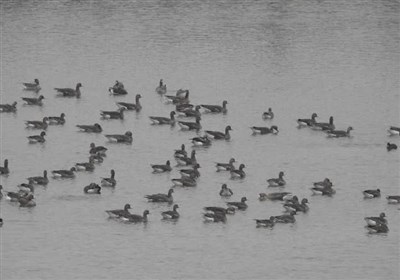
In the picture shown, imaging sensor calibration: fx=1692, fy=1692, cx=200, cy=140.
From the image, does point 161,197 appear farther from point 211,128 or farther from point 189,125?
point 211,128

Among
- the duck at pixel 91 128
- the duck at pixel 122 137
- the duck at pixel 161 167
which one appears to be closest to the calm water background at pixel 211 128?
the duck at pixel 161 167

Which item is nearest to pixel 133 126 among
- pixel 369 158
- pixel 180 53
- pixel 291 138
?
pixel 291 138

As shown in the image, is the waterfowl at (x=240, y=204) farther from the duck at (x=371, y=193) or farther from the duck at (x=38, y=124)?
the duck at (x=38, y=124)

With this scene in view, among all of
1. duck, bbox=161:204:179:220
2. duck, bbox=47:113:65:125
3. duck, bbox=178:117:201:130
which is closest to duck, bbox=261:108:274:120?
→ duck, bbox=178:117:201:130

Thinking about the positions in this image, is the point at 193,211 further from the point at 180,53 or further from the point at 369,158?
the point at 180,53

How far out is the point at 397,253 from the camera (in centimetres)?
5709

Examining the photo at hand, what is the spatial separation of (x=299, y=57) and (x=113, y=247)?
40.3m

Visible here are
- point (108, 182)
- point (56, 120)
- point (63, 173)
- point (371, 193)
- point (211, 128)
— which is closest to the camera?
point (371, 193)

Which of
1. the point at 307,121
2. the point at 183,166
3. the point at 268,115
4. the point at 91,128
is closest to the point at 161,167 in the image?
the point at 183,166

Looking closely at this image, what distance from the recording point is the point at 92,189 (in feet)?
209

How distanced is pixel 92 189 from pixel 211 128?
47.0 feet

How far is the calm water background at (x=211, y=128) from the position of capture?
185ft

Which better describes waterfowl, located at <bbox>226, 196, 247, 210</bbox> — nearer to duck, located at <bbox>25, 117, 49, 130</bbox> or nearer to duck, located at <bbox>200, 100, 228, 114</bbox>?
duck, located at <bbox>25, 117, 49, 130</bbox>

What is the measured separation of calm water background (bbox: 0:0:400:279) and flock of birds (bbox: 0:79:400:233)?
38cm
